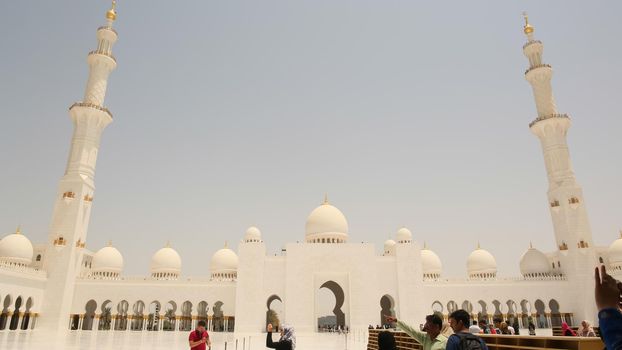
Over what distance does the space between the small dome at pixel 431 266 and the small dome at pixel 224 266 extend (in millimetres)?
18009

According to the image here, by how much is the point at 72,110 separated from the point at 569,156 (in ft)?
129

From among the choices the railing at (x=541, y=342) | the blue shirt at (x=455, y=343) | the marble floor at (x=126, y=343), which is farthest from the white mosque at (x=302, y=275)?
the blue shirt at (x=455, y=343)

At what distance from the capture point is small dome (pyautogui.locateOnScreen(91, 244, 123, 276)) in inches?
1454

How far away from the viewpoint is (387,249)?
42375 millimetres

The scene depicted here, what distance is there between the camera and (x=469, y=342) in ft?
9.97

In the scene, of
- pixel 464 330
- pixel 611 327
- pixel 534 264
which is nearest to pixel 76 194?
pixel 464 330

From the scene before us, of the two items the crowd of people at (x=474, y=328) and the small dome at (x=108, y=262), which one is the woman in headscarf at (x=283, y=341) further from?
the small dome at (x=108, y=262)

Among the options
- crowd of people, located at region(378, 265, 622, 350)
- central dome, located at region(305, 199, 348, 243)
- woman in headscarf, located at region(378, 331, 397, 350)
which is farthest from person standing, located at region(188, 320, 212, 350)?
central dome, located at region(305, 199, 348, 243)

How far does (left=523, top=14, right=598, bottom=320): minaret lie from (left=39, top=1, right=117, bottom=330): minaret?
34754 mm

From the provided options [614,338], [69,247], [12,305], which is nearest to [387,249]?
[69,247]

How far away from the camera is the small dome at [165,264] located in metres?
38.4

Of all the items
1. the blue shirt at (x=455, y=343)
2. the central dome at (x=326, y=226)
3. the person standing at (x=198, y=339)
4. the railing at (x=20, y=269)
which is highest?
the central dome at (x=326, y=226)

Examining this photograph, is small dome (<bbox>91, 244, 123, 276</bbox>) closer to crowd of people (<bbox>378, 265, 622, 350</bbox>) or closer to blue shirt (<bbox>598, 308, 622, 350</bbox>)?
crowd of people (<bbox>378, 265, 622, 350</bbox>)

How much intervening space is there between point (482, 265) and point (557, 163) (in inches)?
462
